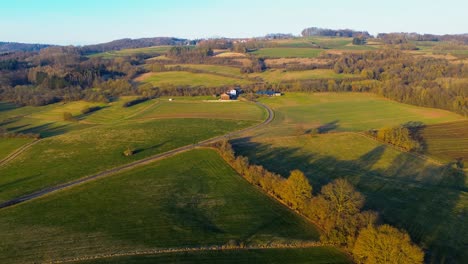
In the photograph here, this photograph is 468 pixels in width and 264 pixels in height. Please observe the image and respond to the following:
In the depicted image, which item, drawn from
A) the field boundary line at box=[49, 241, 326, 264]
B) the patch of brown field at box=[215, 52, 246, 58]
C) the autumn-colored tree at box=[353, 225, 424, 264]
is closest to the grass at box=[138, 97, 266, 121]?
the field boundary line at box=[49, 241, 326, 264]

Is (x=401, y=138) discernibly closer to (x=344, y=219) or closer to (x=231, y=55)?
(x=344, y=219)

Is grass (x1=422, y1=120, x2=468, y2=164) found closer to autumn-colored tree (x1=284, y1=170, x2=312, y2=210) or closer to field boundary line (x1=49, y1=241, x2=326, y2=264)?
autumn-colored tree (x1=284, y1=170, x2=312, y2=210)

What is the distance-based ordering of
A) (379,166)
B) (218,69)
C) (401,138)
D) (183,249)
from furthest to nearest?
(218,69), (401,138), (379,166), (183,249)

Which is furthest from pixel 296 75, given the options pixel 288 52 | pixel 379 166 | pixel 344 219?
pixel 344 219

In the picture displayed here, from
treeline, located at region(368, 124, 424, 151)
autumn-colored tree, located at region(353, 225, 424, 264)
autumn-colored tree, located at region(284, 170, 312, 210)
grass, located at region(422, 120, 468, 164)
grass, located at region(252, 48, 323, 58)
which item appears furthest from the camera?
grass, located at region(252, 48, 323, 58)

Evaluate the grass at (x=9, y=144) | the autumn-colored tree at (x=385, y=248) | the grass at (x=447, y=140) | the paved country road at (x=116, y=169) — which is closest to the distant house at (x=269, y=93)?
the paved country road at (x=116, y=169)

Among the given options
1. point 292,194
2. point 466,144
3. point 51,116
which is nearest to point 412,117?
point 466,144
